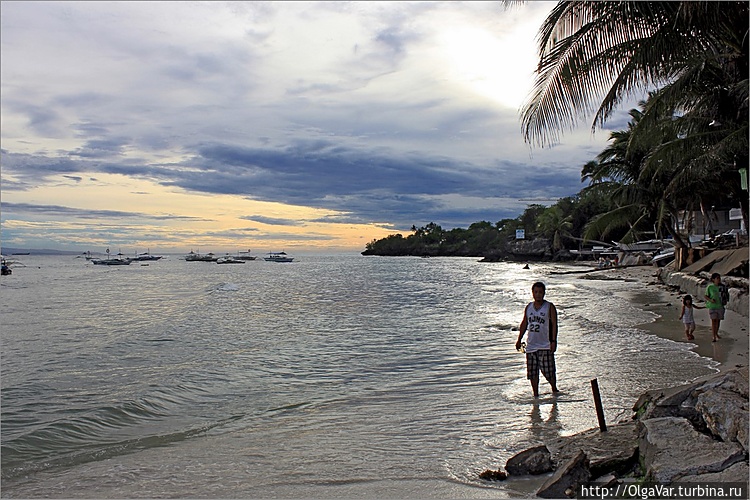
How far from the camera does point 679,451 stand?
4371 millimetres

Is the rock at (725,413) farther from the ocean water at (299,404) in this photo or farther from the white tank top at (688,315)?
the white tank top at (688,315)

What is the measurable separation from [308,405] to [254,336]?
9010 millimetres

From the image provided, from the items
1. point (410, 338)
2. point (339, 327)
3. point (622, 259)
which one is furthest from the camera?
point (622, 259)

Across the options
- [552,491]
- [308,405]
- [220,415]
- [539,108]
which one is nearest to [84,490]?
[220,415]

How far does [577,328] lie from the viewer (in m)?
17.1

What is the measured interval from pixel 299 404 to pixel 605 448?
5067 millimetres

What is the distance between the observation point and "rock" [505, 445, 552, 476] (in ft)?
17.1

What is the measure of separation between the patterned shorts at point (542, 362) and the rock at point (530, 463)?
281 cm

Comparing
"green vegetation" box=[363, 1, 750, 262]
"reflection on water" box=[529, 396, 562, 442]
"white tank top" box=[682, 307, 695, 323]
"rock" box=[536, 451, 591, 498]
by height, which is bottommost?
"reflection on water" box=[529, 396, 562, 442]

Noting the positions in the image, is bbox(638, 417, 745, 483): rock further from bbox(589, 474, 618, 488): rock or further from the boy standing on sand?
the boy standing on sand

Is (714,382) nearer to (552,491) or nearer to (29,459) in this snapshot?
(552,491)

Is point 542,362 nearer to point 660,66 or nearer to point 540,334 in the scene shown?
point 540,334

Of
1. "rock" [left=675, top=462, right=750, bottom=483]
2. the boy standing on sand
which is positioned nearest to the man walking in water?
"rock" [left=675, top=462, right=750, bottom=483]

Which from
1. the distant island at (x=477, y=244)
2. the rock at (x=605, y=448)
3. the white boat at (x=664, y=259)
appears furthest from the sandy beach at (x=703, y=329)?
the distant island at (x=477, y=244)
